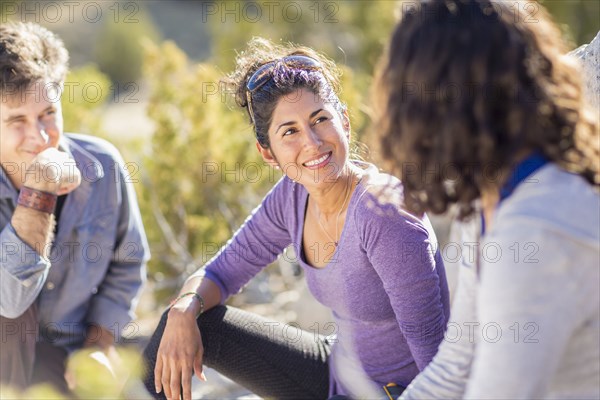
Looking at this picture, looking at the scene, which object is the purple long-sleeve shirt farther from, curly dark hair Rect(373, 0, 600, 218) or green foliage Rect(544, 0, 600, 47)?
green foliage Rect(544, 0, 600, 47)

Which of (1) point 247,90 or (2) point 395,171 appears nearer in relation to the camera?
(2) point 395,171

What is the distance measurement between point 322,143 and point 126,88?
13.2 metres

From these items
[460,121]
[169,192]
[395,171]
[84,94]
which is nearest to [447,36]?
[460,121]

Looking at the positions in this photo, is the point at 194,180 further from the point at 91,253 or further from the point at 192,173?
the point at 91,253

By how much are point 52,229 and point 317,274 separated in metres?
0.94

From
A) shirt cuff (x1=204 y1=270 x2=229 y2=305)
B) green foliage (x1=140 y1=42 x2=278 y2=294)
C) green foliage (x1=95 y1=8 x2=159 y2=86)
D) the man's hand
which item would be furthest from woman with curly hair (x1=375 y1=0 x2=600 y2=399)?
green foliage (x1=95 y1=8 x2=159 y2=86)

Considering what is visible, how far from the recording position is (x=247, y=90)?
87.1 inches

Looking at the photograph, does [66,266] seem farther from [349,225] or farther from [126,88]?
[126,88]

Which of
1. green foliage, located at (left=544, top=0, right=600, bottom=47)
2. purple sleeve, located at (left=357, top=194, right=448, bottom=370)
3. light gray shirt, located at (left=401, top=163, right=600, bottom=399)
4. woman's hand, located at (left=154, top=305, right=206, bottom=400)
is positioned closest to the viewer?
light gray shirt, located at (left=401, top=163, right=600, bottom=399)

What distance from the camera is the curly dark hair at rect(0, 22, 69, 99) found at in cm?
243

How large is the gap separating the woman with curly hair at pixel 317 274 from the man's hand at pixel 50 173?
1.71ft

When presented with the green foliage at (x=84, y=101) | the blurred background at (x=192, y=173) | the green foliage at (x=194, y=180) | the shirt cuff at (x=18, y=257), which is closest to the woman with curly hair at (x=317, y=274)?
the shirt cuff at (x=18, y=257)

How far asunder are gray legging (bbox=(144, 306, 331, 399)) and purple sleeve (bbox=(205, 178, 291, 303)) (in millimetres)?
157

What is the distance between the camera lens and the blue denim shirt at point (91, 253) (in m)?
2.68
